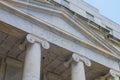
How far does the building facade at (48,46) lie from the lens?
19.8 metres

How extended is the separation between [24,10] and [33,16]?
2.63 ft

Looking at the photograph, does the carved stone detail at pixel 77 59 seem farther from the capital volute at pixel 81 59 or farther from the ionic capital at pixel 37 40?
the ionic capital at pixel 37 40

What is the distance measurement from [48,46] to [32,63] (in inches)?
92.9

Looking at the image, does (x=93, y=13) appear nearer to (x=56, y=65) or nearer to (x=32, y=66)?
(x=56, y=65)

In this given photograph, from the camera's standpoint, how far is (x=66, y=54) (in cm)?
2248

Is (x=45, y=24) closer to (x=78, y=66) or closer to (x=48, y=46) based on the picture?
(x=48, y=46)

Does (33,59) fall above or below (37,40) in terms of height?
below

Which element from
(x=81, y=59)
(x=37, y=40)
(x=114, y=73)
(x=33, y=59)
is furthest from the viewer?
(x=114, y=73)

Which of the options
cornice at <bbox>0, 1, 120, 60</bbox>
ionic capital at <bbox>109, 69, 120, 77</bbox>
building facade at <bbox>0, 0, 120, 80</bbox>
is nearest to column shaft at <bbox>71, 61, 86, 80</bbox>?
building facade at <bbox>0, 0, 120, 80</bbox>

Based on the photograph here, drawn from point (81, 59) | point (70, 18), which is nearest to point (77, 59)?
point (81, 59)

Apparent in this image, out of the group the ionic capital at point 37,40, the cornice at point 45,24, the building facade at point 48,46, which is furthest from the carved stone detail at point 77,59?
the ionic capital at point 37,40

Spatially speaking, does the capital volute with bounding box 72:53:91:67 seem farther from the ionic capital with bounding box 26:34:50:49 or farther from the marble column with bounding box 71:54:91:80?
the ionic capital with bounding box 26:34:50:49

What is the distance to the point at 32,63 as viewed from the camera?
61.7 feet

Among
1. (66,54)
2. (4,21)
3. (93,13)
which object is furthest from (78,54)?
(93,13)
